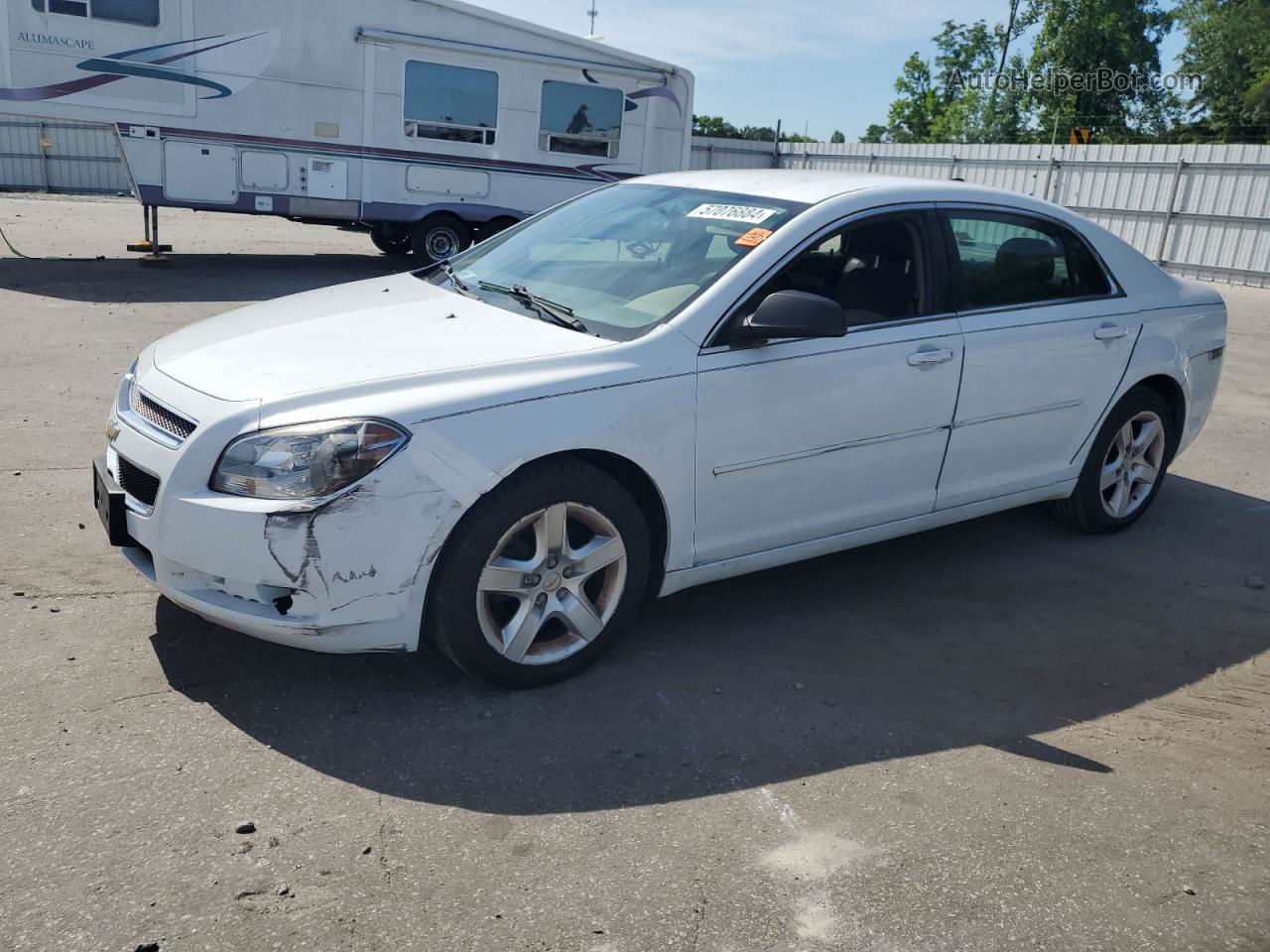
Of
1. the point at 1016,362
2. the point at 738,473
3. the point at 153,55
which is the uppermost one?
the point at 153,55

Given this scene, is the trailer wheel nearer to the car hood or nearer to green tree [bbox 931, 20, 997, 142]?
the car hood

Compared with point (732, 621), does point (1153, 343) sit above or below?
above

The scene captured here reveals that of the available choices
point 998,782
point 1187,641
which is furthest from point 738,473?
point 1187,641

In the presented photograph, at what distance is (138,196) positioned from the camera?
12.5 m

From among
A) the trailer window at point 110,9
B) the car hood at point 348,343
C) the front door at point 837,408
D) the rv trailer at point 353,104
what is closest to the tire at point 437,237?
the rv trailer at point 353,104

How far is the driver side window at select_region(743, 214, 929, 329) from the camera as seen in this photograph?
14.0 ft

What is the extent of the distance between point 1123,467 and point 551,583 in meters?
3.34

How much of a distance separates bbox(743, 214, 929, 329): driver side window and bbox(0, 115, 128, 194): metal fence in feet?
78.2

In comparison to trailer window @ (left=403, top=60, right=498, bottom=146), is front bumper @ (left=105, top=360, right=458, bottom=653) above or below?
below

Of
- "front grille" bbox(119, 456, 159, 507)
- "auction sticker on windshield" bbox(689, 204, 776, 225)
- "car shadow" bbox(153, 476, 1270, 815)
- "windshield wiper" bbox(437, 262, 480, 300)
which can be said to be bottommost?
"car shadow" bbox(153, 476, 1270, 815)

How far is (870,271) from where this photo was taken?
4.47 metres

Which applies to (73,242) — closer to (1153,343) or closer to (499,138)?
(499,138)

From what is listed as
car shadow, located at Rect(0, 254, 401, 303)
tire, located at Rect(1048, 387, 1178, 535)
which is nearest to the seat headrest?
tire, located at Rect(1048, 387, 1178, 535)

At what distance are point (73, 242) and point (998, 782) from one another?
1537 cm
